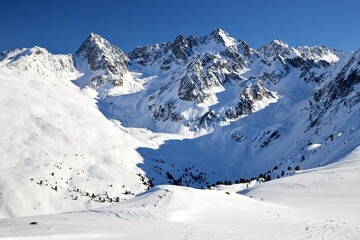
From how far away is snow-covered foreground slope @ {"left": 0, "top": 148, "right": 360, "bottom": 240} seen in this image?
20.3 m

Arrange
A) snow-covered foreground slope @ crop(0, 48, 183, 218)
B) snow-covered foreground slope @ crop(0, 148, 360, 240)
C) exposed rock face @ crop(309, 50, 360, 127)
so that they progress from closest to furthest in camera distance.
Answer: snow-covered foreground slope @ crop(0, 148, 360, 240) < snow-covered foreground slope @ crop(0, 48, 183, 218) < exposed rock face @ crop(309, 50, 360, 127)

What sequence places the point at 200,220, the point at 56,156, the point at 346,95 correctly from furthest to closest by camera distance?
the point at 346,95 → the point at 56,156 → the point at 200,220

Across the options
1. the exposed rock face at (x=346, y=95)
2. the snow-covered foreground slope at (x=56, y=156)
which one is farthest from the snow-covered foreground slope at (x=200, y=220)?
the exposed rock face at (x=346, y=95)

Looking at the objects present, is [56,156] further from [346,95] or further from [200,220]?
[346,95]

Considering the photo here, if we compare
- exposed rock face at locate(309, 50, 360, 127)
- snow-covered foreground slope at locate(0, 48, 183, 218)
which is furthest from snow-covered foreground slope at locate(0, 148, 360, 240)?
exposed rock face at locate(309, 50, 360, 127)

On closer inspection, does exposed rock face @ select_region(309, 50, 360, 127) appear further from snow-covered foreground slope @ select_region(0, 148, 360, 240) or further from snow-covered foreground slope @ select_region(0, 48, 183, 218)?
snow-covered foreground slope @ select_region(0, 148, 360, 240)

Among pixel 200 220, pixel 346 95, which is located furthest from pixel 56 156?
pixel 346 95

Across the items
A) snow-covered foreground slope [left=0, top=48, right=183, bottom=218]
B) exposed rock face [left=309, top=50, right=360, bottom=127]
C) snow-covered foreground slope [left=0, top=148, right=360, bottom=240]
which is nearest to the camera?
snow-covered foreground slope [left=0, top=148, right=360, bottom=240]

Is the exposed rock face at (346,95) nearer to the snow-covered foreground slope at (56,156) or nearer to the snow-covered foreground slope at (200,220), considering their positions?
the snow-covered foreground slope at (56,156)

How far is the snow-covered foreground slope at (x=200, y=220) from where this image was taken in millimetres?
20344

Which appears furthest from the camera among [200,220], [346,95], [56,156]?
[346,95]

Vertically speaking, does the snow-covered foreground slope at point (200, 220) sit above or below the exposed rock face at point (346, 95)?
below

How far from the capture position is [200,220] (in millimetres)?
25219

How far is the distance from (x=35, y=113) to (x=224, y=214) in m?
143
